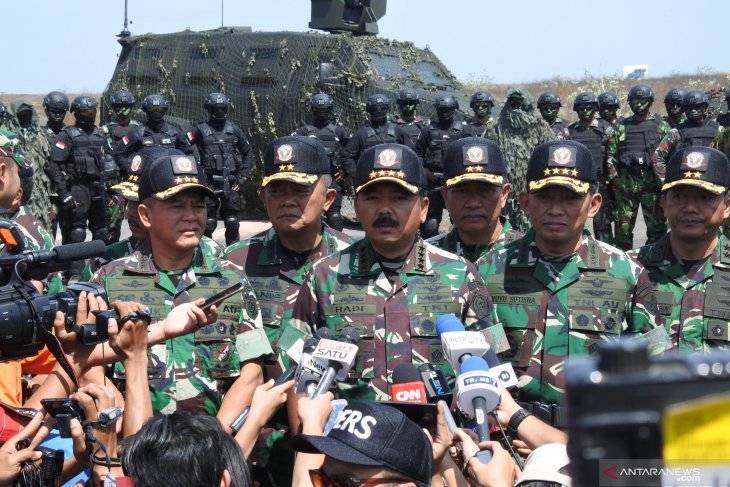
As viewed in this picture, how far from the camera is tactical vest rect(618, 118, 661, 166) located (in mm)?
15164

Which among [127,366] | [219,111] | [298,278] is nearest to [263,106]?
[219,111]

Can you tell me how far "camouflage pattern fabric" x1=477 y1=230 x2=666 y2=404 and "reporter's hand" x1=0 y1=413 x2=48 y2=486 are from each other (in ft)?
7.27

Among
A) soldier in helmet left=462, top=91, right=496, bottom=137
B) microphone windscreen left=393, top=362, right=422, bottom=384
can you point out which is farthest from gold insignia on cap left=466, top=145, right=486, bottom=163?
soldier in helmet left=462, top=91, right=496, bottom=137

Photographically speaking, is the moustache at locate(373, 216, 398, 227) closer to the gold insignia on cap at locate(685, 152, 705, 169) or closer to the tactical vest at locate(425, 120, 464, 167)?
the gold insignia on cap at locate(685, 152, 705, 169)

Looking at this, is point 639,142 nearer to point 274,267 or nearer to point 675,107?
point 675,107

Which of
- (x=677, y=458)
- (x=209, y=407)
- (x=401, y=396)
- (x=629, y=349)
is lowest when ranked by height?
(x=209, y=407)

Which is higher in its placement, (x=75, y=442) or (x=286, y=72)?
(x=286, y=72)

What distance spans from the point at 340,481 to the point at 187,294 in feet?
8.00

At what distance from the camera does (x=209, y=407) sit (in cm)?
484

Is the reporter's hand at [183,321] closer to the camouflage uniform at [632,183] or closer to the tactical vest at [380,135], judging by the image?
the camouflage uniform at [632,183]

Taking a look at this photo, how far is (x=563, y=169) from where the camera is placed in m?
5.26

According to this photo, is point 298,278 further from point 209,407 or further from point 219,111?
point 219,111

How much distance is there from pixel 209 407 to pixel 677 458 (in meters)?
3.76

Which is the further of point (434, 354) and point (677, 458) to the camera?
point (434, 354)
